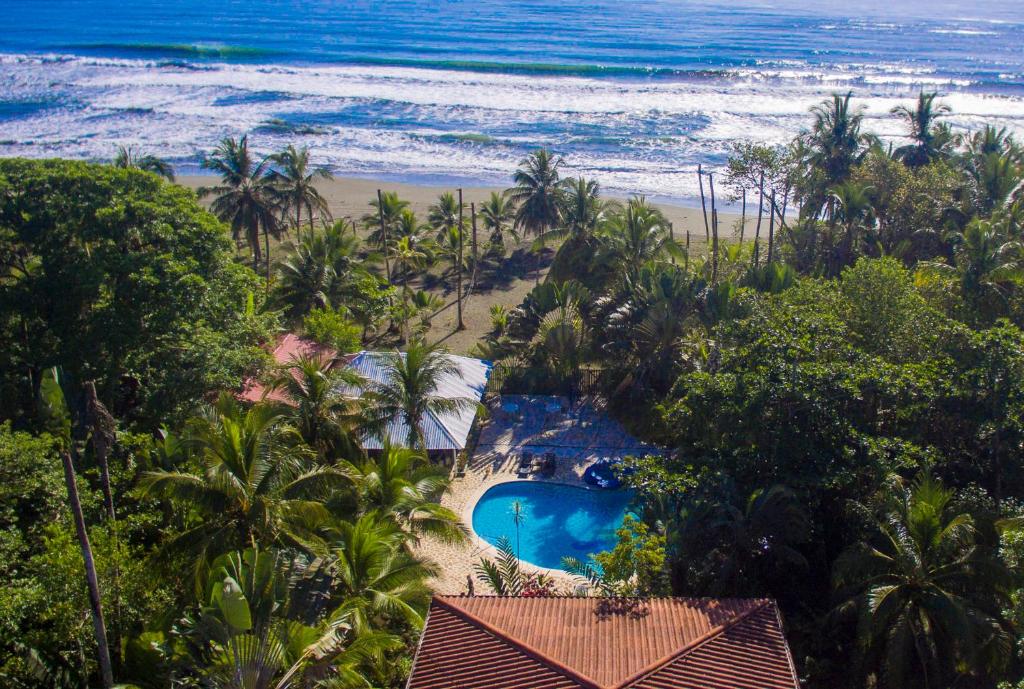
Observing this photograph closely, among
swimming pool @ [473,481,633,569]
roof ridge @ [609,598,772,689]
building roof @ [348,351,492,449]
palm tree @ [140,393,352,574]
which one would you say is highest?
palm tree @ [140,393,352,574]

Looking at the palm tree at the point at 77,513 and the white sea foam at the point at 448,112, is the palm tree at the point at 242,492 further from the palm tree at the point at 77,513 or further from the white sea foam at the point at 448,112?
the white sea foam at the point at 448,112

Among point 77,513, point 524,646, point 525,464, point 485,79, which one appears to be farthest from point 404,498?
point 485,79

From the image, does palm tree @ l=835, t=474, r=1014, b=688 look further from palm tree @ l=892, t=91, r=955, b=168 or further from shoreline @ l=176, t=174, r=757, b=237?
shoreline @ l=176, t=174, r=757, b=237

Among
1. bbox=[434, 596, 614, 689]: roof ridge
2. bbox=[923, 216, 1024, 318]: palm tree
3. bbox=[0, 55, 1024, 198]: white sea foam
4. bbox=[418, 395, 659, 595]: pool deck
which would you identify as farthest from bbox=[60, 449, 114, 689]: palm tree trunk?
bbox=[0, 55, 1024, 198]: white sea foam

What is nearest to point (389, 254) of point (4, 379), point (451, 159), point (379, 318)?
point (379, 318)

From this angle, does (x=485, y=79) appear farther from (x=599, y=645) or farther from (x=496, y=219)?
(x=599, y=645)

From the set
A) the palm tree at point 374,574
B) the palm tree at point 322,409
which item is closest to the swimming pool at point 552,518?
the palm tree at point 322,409
